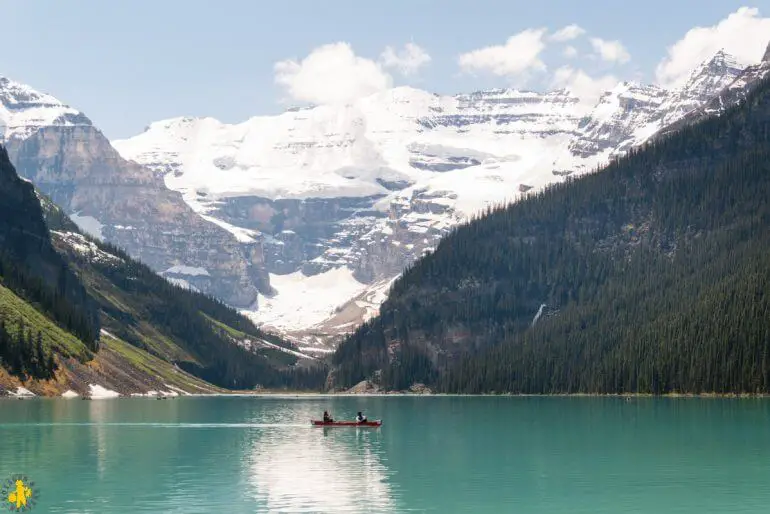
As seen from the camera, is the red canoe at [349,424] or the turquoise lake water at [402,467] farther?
the red canoe at [349,424]

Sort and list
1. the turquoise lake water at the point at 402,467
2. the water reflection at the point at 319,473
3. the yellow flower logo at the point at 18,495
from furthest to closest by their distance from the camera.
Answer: the water reflection at the point at 319,473
the turquoise lake water at the point at 402,467
the yellow flower logo at the point at 18,495

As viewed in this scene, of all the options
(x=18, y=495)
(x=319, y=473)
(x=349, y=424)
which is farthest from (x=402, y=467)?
(x=349, y=424)

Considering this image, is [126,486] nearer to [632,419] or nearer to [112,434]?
[112,434]

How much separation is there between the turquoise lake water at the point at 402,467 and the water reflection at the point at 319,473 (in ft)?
0.50

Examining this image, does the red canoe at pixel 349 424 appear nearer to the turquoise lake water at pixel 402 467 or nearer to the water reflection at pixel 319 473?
the turquoise lake water at pixel 402 467

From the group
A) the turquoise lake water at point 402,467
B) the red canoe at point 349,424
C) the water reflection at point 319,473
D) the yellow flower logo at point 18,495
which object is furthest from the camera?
the red canoe at point 349,424

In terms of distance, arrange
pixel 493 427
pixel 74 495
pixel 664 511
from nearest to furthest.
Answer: pixel 664 511, pixel 74 495, pixel 493 427

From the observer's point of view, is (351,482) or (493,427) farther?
(493,427)

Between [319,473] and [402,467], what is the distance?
9124 mm

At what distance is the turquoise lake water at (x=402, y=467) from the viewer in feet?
290

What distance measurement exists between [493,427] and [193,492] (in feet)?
272

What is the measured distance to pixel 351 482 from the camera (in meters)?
101

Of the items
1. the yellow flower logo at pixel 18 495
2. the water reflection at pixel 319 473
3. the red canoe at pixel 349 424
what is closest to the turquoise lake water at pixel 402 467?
the water reflection at pixel 319 473

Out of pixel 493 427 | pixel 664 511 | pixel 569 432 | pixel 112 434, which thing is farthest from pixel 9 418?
pixel 664 511
